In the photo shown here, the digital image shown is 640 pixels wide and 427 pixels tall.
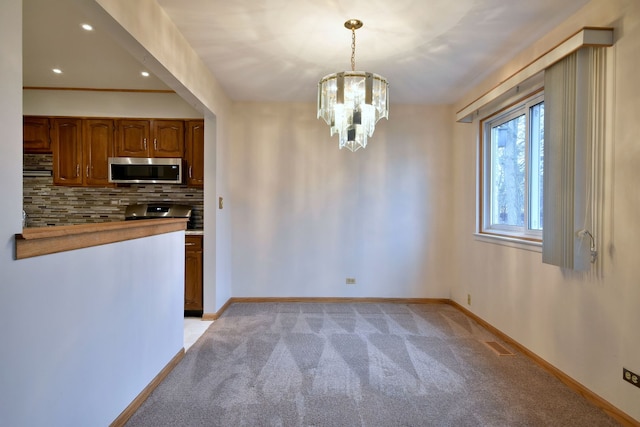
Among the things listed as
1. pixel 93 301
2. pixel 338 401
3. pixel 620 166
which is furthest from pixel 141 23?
pixel 620 166

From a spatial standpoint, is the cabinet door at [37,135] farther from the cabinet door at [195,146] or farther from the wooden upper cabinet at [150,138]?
the cabinet door at [195,146]

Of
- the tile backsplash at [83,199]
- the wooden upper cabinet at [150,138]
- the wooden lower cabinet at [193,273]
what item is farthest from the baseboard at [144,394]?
the wooden upper cabinet at [150,138]

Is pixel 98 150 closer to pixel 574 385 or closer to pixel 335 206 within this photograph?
pixel 335 206

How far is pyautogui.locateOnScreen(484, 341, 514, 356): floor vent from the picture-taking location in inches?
116

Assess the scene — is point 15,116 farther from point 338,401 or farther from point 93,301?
point 338,401

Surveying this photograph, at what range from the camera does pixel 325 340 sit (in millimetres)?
3203

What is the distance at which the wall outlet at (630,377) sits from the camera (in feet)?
6.26

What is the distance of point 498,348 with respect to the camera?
10.00 ft

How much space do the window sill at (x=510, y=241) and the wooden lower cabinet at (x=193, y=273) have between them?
122 inches

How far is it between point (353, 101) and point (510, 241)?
6.42 feet

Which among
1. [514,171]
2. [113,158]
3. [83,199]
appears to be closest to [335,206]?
[514,171]

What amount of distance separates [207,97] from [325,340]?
2610 millimetres

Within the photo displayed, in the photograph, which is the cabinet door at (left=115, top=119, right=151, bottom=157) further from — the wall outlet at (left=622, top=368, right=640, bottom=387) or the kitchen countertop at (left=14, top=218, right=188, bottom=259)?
the wall outlet at (left=622, top=368, right=640, bottom=387)

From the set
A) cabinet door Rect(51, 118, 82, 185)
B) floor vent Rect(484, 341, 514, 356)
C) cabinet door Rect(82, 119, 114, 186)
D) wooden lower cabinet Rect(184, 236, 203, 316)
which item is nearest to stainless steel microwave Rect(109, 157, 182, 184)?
cabinet door Rect(82, 119, 114, 186)
